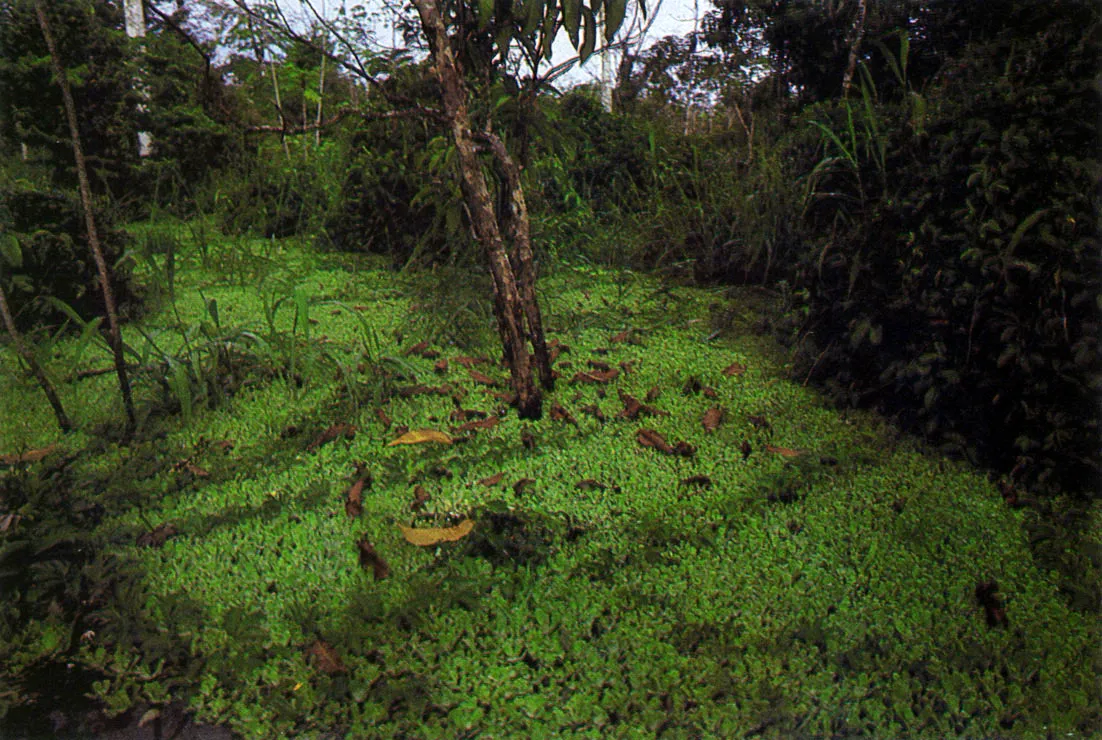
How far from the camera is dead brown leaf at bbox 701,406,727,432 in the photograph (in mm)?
2713

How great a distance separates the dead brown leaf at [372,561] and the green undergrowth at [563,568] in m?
0.01

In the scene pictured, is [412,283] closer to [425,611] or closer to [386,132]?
[386,132]

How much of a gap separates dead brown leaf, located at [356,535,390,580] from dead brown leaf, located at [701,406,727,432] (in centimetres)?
126

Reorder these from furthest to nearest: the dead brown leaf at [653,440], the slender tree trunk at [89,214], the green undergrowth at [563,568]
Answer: the dead brown leaf at [653,440] → the slender tree trunk at [89,214] → the green undergrowth at [563,568]

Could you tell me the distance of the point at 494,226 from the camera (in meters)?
A: 2.49

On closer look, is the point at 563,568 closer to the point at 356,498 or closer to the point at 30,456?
the point at 356,498

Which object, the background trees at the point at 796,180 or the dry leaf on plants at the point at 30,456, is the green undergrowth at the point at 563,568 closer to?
the dry leaf on plants at the point at 30,456

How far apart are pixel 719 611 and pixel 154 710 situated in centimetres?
133

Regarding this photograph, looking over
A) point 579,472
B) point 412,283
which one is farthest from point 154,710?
point 412,283

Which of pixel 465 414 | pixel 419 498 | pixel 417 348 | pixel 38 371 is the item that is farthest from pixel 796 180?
pixel 38 371

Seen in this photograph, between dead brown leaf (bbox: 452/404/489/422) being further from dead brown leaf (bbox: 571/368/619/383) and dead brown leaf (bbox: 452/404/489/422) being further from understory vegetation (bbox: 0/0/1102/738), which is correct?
dead brown leaf (bbox: 571/368/619/383)

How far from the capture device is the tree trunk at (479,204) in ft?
7.81

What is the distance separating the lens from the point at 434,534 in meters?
2.12

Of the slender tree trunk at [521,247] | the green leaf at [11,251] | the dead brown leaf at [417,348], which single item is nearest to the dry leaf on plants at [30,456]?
the green leaf at [11,251]
